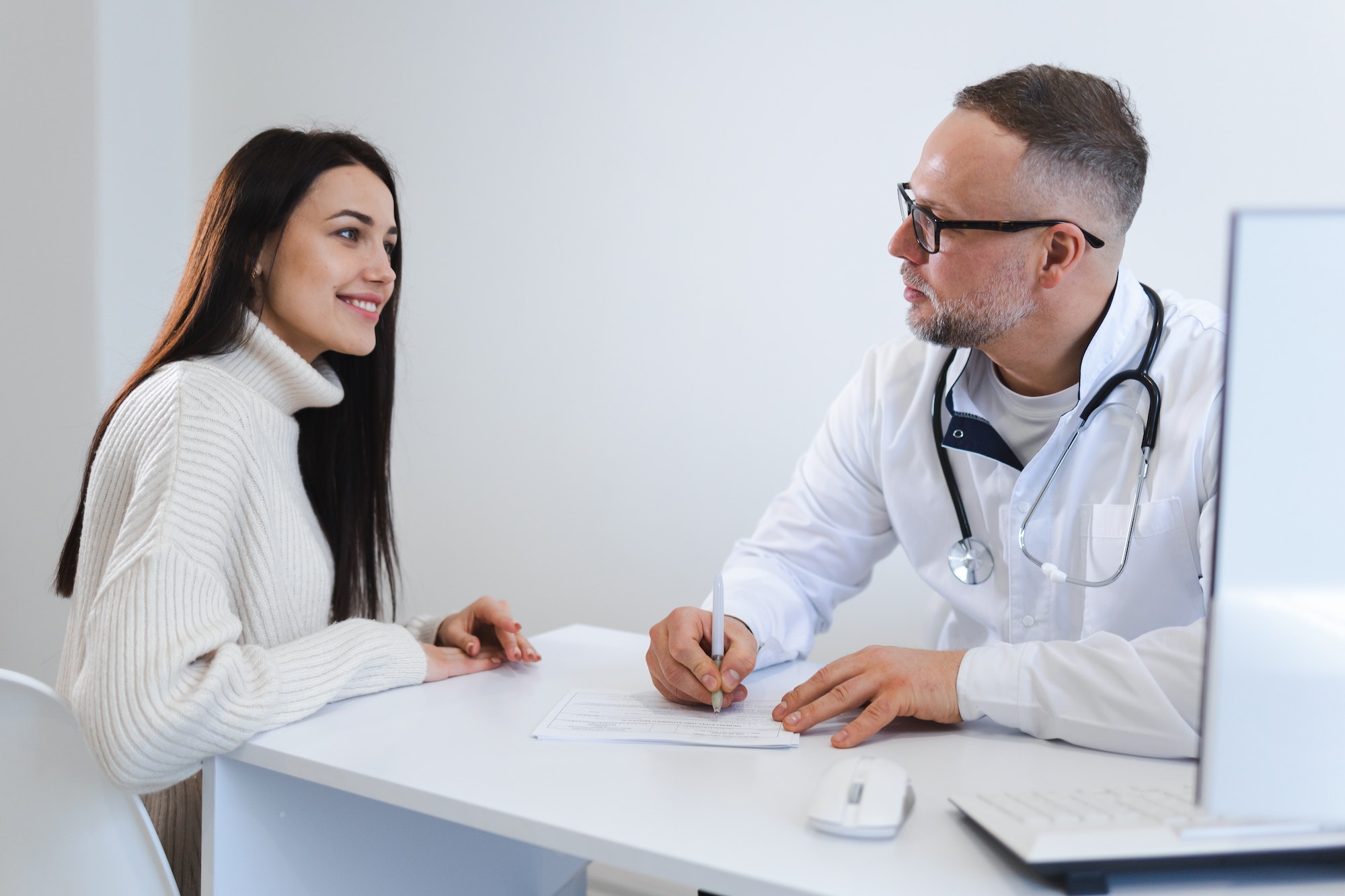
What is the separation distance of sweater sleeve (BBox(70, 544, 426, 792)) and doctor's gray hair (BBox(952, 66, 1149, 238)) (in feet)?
3.87

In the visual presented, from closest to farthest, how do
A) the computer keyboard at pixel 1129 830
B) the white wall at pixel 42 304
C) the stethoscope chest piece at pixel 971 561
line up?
the computer keyboard at pixel 1129 830 → the stethoscope chest piece at pixel 971 561 → the white wall at pixel 42 304

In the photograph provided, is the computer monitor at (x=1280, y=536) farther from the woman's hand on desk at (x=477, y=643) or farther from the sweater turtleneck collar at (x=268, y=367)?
the sweater turtleneck collar at (x=268, y=367)

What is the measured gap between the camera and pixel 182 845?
1.17 meters

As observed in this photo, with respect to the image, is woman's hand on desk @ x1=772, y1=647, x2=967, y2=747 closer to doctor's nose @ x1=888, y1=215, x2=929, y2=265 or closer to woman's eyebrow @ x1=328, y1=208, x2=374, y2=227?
doctor's nose @ x1=888, y1=215, x2=929, y2=265

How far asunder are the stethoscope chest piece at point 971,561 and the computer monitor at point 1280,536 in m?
0.90

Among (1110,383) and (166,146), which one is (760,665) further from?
(166,146)

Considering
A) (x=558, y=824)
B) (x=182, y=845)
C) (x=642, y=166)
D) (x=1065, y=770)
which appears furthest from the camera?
(x=642, y=166)

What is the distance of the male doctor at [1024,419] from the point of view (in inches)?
49.5

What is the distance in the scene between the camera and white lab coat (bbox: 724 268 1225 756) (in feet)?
3.12

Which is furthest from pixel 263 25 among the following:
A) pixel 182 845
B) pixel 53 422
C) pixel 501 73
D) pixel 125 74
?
pixel 182 845

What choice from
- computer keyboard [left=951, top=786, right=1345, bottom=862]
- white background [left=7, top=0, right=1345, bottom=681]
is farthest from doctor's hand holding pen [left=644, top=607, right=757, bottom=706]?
white background [left=7, top=0, right=1345, bottom=681]

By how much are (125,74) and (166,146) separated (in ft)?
0.78

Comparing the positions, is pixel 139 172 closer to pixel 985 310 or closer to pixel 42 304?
pixel 42 304

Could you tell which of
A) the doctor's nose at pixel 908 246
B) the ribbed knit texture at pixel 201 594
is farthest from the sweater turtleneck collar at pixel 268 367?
the doctor's nose at pixel 908 246
